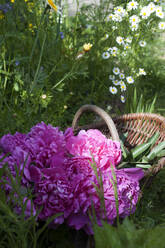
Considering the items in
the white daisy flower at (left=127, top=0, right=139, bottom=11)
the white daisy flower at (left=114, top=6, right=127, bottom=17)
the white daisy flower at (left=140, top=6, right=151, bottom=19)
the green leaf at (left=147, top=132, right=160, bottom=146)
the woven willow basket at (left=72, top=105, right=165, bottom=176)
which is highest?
the white daisy flower at (left=127, top=0, right=139, bottom=11)

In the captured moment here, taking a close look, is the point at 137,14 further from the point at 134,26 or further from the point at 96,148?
the point at 96,148

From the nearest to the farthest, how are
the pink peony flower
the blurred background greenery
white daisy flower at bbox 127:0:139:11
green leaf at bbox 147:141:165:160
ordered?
the pink peony flower, green leaf at bbox 147:141:165:160, the blurred background greenery, white daisy flower at bbox 127:0:139:11

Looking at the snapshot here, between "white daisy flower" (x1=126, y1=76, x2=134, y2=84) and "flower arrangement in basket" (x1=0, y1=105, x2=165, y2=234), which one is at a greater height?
"white daisy flower" (x1=126, y1=76, x2=134, y2=84)

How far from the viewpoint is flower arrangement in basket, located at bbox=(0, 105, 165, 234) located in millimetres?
828

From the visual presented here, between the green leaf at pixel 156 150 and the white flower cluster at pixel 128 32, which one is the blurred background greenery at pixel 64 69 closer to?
the white flower cluster at pixel 128 32

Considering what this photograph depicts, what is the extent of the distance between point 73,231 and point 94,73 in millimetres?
1534

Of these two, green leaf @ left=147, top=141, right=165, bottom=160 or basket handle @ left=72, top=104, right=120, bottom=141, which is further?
green leaf @ left=147, top=141, right=165, bottom=160

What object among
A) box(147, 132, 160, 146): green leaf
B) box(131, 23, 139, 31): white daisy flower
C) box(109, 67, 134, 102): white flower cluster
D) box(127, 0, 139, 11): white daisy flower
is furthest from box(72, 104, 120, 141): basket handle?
box(127, 0, 139, 11): white daisy flower

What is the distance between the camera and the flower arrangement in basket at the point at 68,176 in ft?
2.72

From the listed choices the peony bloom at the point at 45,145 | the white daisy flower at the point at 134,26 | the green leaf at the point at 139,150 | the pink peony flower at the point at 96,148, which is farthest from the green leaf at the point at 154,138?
the white daisy flower at the point at 134,26

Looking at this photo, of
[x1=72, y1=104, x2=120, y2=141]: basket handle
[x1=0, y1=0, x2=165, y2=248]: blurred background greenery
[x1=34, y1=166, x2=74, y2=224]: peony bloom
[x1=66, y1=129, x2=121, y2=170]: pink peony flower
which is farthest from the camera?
[x1=0, y1=0, x2=165, y2=248]: blurred background greenery

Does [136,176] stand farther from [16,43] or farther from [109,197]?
[16,43]

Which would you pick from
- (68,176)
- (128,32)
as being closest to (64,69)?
(128,32)

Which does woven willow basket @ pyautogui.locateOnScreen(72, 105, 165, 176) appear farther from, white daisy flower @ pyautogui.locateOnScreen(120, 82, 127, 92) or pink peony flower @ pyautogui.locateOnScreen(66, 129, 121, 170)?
white daisy flower @ pyautogui.locateOnScreen(120, 82, 127, 92)
